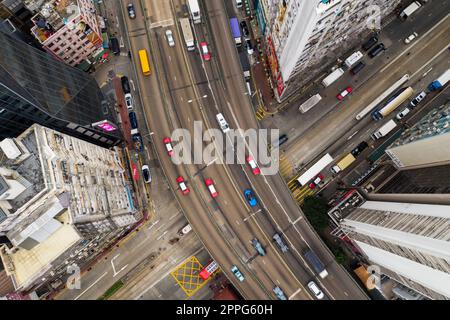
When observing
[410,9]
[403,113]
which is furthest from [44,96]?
[410,9]

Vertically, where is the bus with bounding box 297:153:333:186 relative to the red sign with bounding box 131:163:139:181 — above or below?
below

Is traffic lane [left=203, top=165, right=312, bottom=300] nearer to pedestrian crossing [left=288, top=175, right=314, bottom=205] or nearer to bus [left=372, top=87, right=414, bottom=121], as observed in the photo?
pedestrian crossing [left=288, top=175, right=314, bottom=205]

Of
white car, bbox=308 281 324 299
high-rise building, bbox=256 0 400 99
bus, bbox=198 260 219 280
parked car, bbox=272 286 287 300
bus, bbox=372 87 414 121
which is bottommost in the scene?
white car, bbox=308 281 324 299

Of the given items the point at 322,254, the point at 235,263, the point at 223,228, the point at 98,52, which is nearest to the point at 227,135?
the point at 223,228

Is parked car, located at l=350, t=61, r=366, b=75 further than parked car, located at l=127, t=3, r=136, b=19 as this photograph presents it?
Yes

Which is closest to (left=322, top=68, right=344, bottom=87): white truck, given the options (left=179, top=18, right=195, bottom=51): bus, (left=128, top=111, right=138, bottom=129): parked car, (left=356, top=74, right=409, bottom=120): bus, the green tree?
(left=356, top=74, right=409, bottom=120): bus

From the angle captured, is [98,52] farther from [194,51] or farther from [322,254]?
[322,254]
